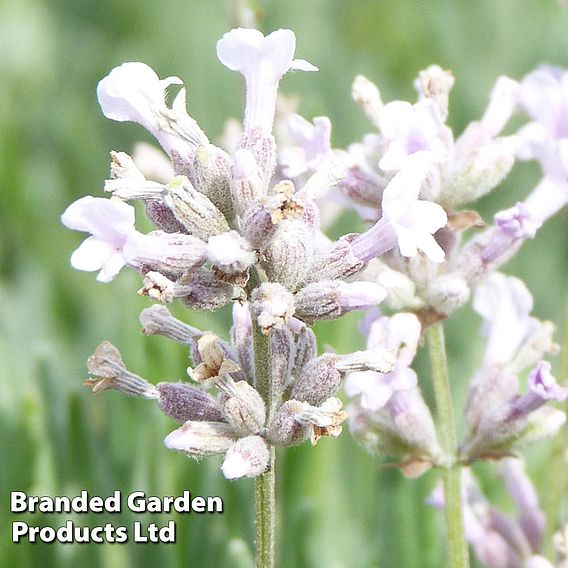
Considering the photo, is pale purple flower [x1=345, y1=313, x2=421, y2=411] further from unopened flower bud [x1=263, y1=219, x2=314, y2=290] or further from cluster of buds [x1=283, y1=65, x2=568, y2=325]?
unopened flower bud [x1=263, y1=219, x2=314, y2=290]

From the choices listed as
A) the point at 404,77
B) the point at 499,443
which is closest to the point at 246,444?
the point at 499,443

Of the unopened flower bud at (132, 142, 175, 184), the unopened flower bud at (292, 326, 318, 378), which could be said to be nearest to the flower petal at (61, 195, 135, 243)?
the unopened flower bud at (292, 326, 318, 378)

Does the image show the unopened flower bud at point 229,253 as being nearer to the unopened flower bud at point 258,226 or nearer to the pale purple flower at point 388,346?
the unopened flower bud at point 258,226

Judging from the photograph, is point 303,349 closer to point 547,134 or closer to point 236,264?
point 236,264

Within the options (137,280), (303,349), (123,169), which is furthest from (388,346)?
(137,280)

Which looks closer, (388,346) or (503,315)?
(388,346)
